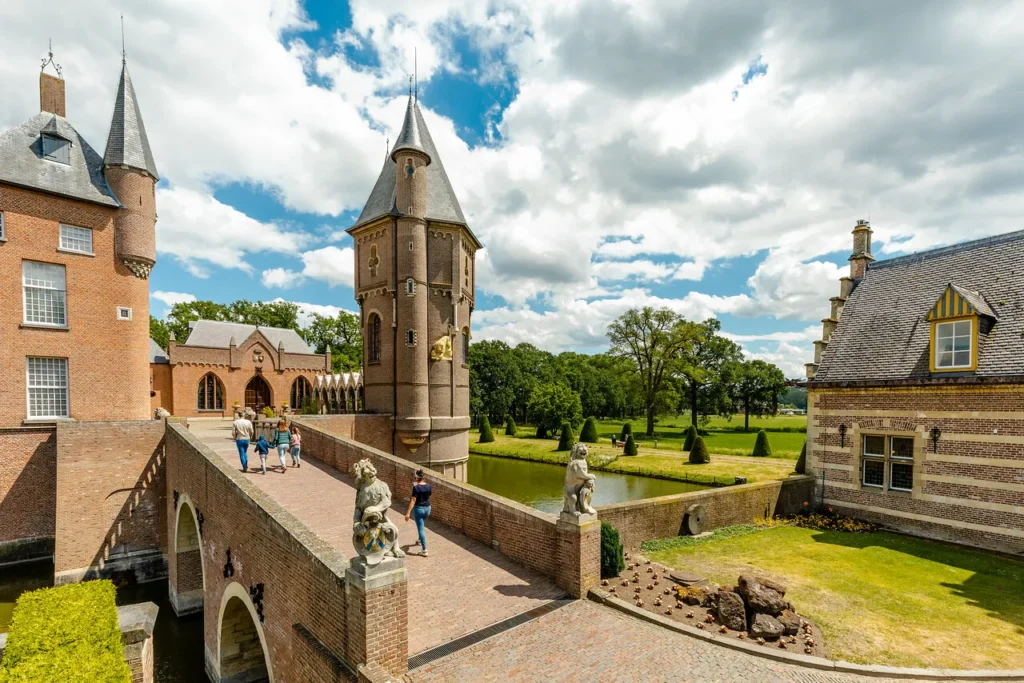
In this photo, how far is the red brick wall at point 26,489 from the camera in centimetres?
1867

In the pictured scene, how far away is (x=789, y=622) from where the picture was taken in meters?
7.95

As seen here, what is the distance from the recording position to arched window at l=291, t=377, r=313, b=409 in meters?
40.8

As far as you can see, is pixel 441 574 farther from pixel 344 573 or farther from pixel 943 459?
pixel 943 459

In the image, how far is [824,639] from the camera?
312 inches

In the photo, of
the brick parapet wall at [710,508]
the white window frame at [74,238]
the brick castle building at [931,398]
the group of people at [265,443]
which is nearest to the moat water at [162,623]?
the group of people at [265,443]

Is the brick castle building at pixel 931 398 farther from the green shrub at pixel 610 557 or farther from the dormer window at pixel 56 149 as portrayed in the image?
the dormer window at pixel 56 149

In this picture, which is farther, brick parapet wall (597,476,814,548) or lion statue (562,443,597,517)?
brick parapet wall (597,476,814,548)

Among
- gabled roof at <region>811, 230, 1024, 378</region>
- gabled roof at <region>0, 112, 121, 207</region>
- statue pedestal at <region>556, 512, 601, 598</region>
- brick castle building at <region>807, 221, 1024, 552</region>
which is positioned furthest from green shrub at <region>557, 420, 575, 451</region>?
gabled roof at <region>0, 112, 121, 207</region>

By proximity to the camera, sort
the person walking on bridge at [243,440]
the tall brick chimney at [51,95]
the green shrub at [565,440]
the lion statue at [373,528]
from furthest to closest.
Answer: the green shrub at [565,440] → the tall brick chimney at [51,95] → the person walking on bridge at [243,440] → the lion statue at [373,528]

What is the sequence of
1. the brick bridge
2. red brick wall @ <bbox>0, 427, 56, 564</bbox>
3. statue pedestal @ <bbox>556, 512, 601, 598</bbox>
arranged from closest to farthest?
the brick bridge → statue pedestal @ <bbox>556, 512, 601, 598</bbox> → red brick wall @ <bbox>0, 427, 56, 564</bbox>

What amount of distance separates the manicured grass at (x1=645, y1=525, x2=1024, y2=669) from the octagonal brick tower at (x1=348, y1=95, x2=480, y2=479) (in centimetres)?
1378

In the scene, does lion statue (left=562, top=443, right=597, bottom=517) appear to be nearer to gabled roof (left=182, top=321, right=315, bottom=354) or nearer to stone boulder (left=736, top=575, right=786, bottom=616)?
stone boulder (left=736, top=575, right=786, bottom=616)

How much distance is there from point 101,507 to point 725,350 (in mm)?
64865

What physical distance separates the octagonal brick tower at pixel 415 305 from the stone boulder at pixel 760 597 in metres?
17.2
